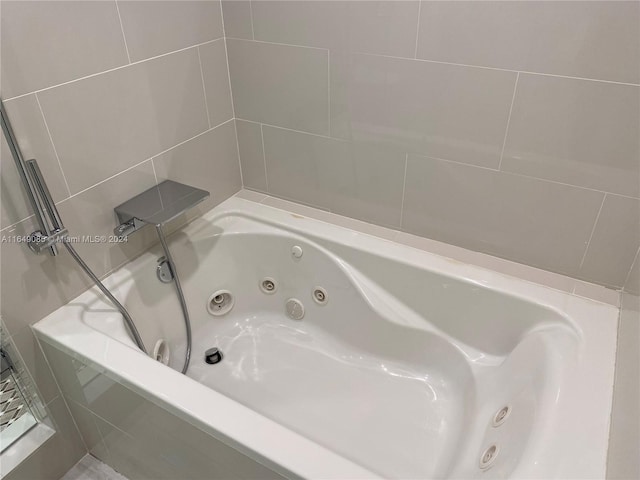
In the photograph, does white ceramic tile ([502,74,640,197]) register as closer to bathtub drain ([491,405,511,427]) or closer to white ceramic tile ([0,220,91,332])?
bathtub drain ([491,405,511,427])

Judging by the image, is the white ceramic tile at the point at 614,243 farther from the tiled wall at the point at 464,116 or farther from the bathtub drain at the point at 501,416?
the bathtub drain at the point at 501,416

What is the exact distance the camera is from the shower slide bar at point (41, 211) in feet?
3.42

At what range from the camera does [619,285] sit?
134cm

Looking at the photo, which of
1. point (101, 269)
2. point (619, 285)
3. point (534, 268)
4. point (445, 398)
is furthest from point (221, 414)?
point (619, 285)

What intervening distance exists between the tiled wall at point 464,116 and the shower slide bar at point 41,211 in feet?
2.43

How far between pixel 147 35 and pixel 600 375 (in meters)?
1.43

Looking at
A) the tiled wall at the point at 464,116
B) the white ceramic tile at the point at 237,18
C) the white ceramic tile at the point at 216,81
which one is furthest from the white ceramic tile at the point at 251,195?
the white ceramic tile at the point at 237,18

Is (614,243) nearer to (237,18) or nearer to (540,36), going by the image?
(540,36)

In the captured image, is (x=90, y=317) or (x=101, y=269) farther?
(x=101, y=269)

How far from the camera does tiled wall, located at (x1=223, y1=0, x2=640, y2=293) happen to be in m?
1.14

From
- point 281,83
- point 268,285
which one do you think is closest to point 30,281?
point 268,285

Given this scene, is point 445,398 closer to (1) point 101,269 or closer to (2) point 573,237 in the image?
(2) point 573,237

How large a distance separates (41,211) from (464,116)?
110cm

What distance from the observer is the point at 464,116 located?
4.31 feet
